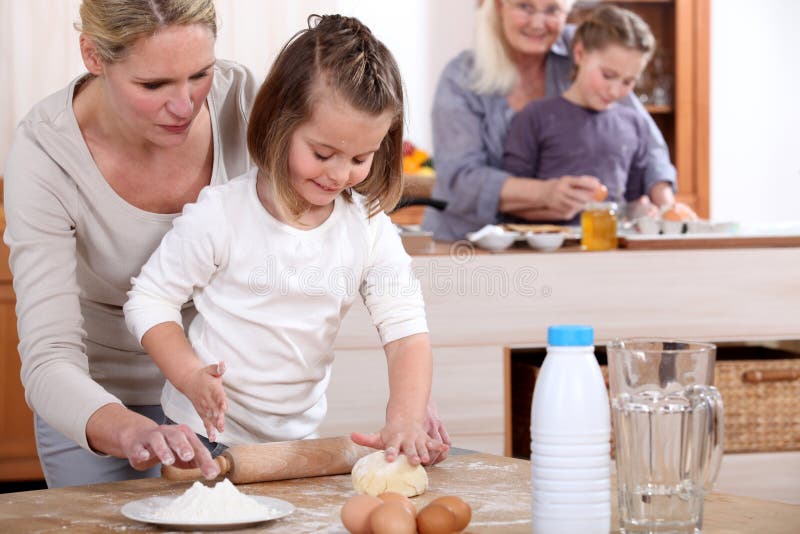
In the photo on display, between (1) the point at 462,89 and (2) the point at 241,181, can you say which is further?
(1) the point at 462,89

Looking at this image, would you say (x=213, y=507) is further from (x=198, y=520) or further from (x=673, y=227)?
(x=673, y=227)

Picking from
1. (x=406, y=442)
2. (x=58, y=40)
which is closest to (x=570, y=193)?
(x=58, y=40)

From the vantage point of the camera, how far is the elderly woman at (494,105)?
10.9 ft

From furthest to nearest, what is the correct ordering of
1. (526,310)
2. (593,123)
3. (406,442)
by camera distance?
(593,123), (526,310), (406,442)

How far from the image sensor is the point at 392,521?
939mm

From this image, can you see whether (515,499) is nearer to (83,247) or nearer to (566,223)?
(83,247)

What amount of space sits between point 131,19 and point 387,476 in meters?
0.69

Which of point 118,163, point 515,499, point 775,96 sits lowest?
point 515,499

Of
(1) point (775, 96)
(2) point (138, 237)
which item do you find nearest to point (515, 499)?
(2) point (138, 237)

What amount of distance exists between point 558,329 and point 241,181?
0.65m

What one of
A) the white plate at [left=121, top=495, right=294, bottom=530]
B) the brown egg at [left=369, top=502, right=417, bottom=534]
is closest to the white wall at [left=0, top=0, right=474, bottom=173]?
the white plate at [left=121, top=495, right=294, bottom=530]

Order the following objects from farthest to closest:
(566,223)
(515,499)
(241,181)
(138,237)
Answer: (566,223) < (138,237) < (241,181) < (515,499)

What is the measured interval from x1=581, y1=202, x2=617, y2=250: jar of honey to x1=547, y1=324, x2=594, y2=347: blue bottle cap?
72.0 inches

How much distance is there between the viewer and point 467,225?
3.44m
